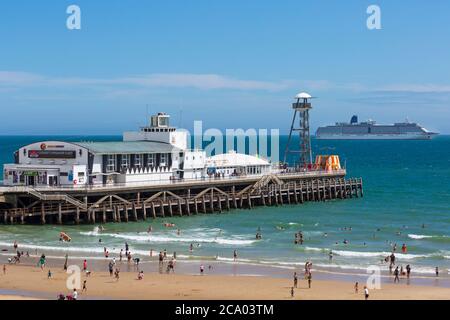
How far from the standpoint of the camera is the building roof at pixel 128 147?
230 feet

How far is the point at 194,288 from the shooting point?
43688 millimetres

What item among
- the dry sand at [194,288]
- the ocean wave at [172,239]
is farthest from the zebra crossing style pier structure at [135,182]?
the dry sand at [194,288]

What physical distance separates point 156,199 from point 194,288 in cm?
2907

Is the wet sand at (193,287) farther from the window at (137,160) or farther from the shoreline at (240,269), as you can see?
the window at (137,160)

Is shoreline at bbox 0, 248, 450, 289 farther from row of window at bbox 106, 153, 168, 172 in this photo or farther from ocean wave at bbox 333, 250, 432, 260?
row of window at bbox 106, 153, 168, 172

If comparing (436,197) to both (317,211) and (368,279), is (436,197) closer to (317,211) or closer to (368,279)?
(317,211)

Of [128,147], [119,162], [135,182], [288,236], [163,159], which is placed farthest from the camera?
[163,159]

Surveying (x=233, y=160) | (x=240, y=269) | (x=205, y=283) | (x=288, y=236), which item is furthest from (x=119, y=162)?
(x=205, y=283)

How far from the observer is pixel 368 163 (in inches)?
7062

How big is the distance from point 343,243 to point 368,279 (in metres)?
14.7

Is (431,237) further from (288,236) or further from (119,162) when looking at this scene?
(119,162)

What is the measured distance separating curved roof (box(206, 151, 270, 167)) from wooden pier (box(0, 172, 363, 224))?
3.00 metres
